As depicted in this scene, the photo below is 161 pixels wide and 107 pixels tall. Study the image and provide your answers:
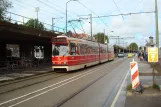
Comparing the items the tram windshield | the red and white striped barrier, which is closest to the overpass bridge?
the tram windshield

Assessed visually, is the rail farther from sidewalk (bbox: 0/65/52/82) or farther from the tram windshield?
the tram windshield

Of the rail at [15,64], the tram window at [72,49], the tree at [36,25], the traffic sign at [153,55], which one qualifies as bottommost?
the rail at [15,64]

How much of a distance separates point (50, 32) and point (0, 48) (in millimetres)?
13862

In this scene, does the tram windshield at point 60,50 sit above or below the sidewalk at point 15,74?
above

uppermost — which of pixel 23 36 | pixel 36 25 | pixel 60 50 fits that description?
pixel 36 25

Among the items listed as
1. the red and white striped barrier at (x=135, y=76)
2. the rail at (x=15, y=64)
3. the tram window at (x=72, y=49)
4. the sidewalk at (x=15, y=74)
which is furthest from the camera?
the rail at (x=15, y=64)

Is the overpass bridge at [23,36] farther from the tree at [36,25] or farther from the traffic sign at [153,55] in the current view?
the traffic sign at [153,55]

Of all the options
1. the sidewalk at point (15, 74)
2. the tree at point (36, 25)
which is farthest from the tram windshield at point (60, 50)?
the tree at point (36, 25)

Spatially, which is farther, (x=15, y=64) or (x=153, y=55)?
(x=15, y=64)

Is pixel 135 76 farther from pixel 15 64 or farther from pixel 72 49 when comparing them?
pixel 15 64

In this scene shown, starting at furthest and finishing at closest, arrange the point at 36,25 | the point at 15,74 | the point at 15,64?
the point at 36,25 < the point at 15,64 < the point at 15,74

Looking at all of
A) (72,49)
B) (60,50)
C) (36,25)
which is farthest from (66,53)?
(36,25)

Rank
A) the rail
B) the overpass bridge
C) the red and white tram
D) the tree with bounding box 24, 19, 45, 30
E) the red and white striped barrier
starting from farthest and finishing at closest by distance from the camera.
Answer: the tree with bounding box 24, 19, 45, 30, the rail, the overpass bridge, the red and white tram, the red and white striped barrier

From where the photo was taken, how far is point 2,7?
6356 centimetres
